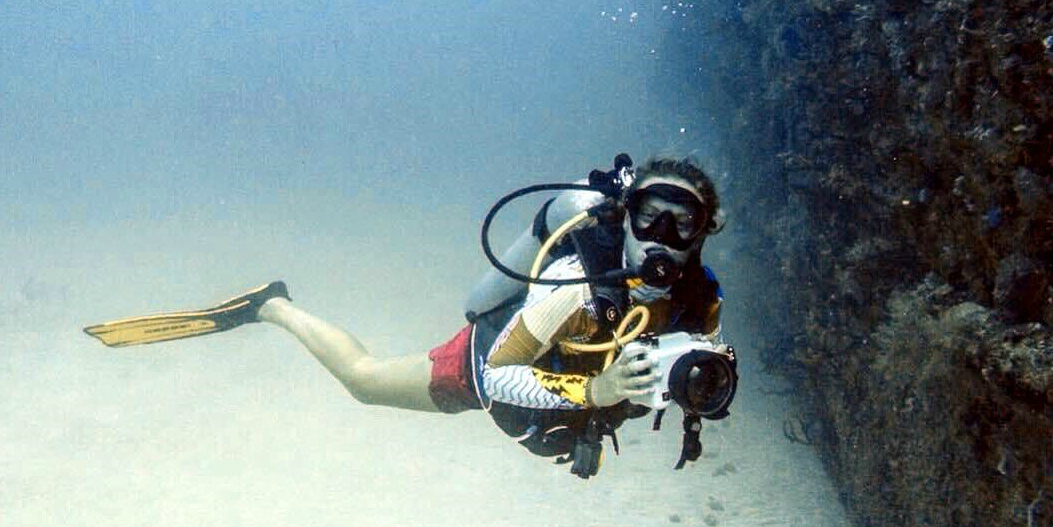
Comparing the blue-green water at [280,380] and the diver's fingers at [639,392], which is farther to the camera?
the blue-green water at [280,380]

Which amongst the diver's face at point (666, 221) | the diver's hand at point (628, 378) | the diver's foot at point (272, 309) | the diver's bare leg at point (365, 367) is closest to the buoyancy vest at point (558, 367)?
the diver's face at point (666, 221)

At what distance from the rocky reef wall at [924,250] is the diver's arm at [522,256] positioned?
99.3 inches

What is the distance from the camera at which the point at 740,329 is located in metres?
12.7

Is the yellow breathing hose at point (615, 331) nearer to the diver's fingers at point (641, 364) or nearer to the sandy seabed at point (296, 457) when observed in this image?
the diver's fingers at point (641, 364)

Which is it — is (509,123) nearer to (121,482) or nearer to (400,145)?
(400,145)

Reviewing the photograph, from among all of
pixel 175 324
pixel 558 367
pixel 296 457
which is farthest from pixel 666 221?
A: pixel 296 457

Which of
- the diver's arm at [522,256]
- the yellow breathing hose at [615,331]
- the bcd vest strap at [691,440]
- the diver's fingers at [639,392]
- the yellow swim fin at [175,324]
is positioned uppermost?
the yellow swim fin at [175,324]

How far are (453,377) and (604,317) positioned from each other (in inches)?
63.0

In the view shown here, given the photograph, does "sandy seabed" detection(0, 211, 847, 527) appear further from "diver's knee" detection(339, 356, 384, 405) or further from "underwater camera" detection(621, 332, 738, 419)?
"underwater camera" detection(621, 332, 738, 419)

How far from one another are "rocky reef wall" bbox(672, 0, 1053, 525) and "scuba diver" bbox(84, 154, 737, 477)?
6.23 feet

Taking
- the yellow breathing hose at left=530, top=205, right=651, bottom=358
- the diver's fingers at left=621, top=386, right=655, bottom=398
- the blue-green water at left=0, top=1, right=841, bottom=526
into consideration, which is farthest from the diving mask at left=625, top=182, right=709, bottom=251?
the diver's fingers at left=621, top=386, right=655, bottom=398

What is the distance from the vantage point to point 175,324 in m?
6.18

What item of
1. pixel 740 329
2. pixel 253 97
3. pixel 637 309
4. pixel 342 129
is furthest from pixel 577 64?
pixel 637 309

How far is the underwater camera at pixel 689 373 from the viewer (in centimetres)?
248
